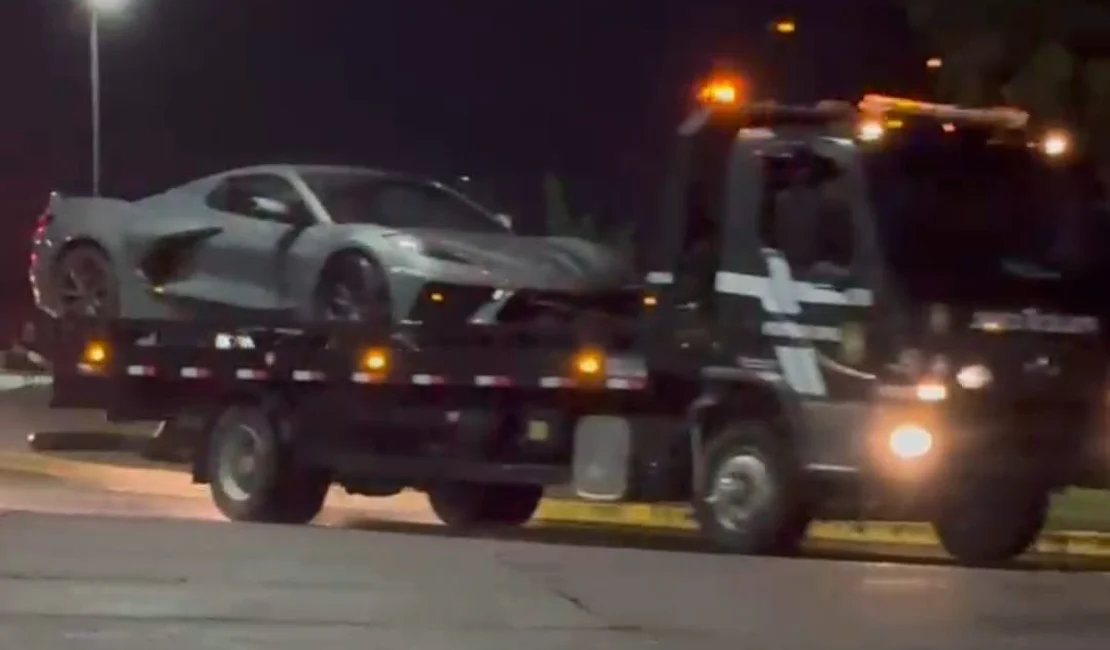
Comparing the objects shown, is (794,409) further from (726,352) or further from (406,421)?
(406,421)

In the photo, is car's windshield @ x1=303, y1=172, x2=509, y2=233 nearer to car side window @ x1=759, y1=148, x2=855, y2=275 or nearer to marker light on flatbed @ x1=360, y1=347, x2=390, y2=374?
marker light on flatbed @ x1=360, y1=347, x2=390, y2=374

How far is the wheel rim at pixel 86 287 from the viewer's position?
58.9 feet

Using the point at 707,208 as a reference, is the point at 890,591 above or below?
below

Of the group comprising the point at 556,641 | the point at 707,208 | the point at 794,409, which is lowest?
the point at 556,641

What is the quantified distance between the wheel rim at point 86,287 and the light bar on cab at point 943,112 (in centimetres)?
622

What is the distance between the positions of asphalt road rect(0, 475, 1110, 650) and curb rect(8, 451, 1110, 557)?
138 inches

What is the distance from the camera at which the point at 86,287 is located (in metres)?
18.0

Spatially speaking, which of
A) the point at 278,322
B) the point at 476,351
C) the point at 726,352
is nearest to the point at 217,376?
the point at 278,322

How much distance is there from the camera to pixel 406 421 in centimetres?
1683

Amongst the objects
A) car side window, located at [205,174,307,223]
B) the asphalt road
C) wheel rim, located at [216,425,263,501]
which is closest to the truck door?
the asphalt road

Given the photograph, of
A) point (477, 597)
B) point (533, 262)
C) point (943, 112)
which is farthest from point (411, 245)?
point (477, 597)

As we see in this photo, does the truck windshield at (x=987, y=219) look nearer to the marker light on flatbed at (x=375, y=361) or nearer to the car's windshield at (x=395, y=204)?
the car's windshield at (x=395, y=204)

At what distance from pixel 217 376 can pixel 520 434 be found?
2.62 meters

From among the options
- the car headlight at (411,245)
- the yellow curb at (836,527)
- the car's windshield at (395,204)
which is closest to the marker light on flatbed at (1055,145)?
the yellow curb at (836,527)
